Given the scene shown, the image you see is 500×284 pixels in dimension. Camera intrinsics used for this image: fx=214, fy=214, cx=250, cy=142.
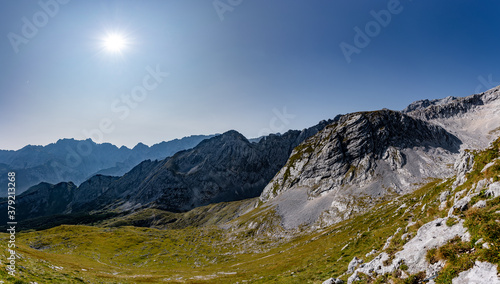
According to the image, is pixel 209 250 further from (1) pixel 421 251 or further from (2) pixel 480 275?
(2) pixel 480 275

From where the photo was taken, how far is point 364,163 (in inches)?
5979

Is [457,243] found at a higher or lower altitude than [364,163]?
lower

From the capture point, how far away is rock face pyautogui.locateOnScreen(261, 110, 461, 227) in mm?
126544

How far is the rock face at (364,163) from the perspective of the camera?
127m

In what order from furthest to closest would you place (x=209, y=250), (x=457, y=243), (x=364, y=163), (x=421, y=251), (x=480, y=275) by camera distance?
(x=364, y=163) < (x=209, y=250) < (x=421, y=251) < (x=457, y=243) < (x=480, y=275)

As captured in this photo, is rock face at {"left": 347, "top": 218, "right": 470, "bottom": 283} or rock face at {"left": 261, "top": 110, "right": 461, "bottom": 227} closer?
rock face at {"left": 347, "top": 218, "right": 470, "bottom": 283}

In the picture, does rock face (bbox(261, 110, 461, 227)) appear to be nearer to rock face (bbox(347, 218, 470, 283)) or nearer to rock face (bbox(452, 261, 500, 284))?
rock face (bbox(347, 218, 470, 283))

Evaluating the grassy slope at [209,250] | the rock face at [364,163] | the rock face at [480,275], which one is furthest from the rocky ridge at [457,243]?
the rock face at [364,163]

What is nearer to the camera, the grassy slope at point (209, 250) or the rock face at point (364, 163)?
the grassy slope at point (209, 250)

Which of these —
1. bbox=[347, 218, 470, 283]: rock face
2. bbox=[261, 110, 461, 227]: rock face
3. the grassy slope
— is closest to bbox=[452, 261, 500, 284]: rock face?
bbox=[347, 218, 470, 283]: rock face

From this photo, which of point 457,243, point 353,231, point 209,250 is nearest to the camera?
point 457,243

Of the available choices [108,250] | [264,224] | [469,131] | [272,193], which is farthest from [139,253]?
[469,131]

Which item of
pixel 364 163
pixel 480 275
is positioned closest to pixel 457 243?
pixel 480 275

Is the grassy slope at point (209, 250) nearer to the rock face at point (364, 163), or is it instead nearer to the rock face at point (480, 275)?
the rock face at point (364, 163)
